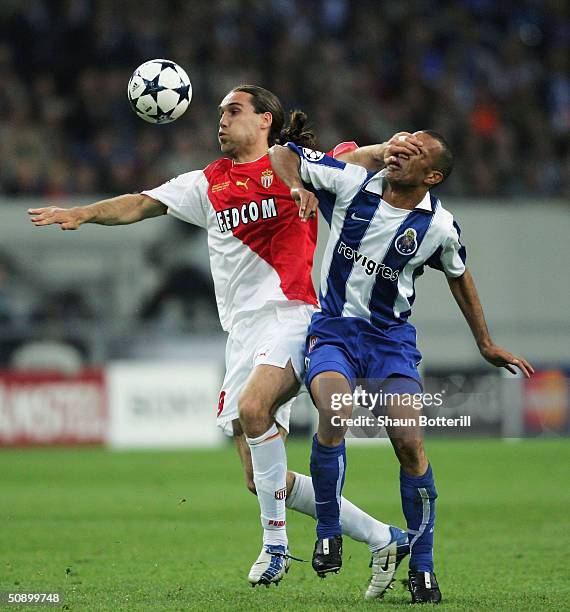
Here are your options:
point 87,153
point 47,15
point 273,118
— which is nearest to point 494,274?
point 87,153

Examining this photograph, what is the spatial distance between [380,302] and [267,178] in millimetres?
1108

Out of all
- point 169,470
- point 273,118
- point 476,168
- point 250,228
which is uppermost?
point 273,118

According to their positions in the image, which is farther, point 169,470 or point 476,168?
point 476,168

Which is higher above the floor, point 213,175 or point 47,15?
point 47,15

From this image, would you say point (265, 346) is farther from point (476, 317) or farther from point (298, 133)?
point (298, 133)

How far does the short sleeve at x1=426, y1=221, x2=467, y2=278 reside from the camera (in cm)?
617

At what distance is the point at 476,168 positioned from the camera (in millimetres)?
19406

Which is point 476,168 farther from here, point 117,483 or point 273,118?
point 273,118

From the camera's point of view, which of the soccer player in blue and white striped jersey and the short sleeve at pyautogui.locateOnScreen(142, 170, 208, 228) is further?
the short sleeve at pyautogui.locateOnScreen(142, 170, 208, 228)

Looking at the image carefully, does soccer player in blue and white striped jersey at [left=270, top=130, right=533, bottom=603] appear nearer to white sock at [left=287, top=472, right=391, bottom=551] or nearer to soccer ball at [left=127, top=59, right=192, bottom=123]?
white sock at [left=287, top=472, right=391, bottom=551]

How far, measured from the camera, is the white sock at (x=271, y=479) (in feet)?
21.3

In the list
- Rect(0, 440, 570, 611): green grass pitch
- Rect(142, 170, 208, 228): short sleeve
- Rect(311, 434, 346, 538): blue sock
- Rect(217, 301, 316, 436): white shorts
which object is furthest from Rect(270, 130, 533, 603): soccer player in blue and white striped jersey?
Rect(142, 170, 208, 228): short sleeve

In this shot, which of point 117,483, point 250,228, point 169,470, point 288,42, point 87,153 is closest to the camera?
point 250,228

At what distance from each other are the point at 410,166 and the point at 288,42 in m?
14.3
